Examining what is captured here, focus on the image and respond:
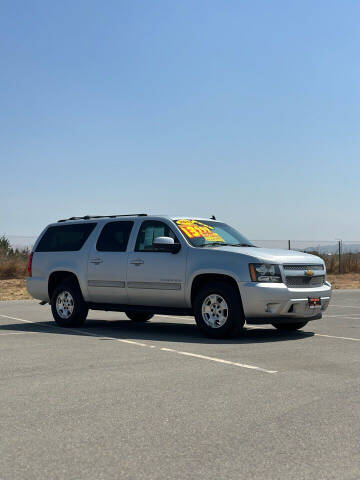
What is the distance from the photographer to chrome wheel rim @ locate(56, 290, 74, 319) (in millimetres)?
12773

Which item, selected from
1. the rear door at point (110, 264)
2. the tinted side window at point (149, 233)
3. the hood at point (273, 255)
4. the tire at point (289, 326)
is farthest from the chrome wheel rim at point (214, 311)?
the rear door at point (110, 264)

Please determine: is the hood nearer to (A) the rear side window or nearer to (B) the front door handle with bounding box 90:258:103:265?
(B) the front door handle with bounding box 90:258:103:265

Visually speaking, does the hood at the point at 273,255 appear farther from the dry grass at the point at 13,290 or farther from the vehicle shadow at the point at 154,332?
the dry grass at the point at 13,290

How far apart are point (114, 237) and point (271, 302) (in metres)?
3.41

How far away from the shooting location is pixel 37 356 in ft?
29.4

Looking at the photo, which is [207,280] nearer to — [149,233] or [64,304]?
[149,233]

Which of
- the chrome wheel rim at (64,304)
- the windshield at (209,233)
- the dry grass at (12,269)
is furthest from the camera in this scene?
the dry grass at (12,269)

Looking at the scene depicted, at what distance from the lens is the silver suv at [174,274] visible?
10.7m

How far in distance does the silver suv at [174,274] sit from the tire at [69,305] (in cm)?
2

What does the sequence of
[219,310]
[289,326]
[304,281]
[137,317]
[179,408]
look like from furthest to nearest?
1. [137,317]
2. [289,326]
3. [304,281]
4. [219,310]
5. [179,408]

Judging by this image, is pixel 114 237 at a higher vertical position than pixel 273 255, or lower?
higher

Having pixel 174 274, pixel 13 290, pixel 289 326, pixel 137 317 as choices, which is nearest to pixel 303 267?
pixel 289 326

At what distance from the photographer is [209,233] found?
12008 millimetres

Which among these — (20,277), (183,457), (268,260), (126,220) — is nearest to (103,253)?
(126,220)
